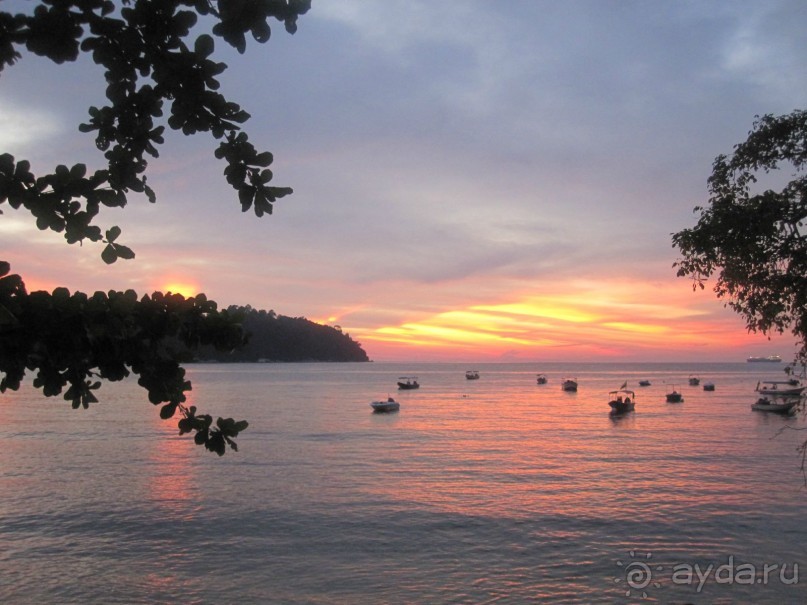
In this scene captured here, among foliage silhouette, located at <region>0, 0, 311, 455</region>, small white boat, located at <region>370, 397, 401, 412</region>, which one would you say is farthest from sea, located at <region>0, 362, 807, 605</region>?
small white boat, located at <region>370, 397, 401, 412</region>

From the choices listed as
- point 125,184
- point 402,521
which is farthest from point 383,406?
point 125,184

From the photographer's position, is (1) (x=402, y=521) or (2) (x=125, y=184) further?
(1) (x=402, y=521)

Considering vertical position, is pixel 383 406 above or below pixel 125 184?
below

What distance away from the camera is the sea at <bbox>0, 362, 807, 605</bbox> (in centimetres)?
1798

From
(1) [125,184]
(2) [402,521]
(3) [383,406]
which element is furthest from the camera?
(3) [383,406]

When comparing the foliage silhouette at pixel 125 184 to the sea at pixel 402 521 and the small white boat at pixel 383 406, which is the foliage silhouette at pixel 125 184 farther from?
the small white boat at pixel 383 406

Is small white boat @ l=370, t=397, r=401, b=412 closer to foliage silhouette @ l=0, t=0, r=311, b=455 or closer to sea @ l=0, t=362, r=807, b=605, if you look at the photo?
sea @ l=0, t=362, r=807, b=605

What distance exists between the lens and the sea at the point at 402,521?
59.0 ft

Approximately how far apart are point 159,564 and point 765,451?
127ft

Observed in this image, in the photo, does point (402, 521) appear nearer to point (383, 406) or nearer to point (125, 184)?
point (125, 184)

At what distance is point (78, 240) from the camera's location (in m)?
2.73

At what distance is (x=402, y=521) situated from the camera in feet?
78.8

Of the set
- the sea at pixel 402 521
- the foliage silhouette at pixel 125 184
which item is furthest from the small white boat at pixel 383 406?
the foliage silhouette at pixel 125 184

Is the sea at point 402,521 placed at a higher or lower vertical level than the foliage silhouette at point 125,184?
lower
